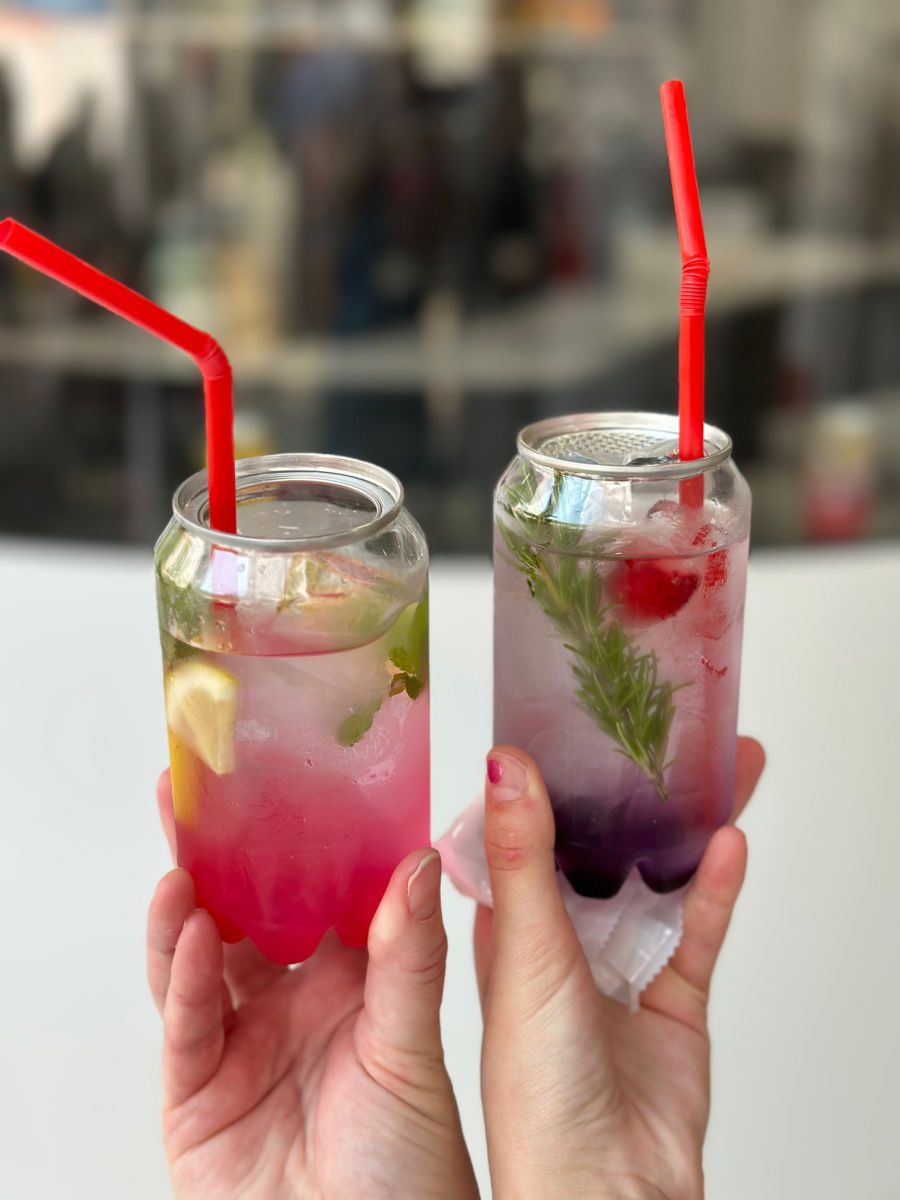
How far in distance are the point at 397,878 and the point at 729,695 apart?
28 cm

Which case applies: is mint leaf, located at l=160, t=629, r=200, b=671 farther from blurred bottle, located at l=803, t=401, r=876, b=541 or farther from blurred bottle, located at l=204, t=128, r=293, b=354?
blurred bottle, located at l=803, t=401, r=876, b=541

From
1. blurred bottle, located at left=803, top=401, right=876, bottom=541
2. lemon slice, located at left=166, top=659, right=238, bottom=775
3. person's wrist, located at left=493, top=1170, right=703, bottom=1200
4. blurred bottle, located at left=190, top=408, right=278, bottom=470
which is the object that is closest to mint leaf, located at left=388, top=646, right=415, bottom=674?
lemon slice, located at left=166, top=659, right=238, bottom=775

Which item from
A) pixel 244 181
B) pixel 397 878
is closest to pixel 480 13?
pixel 244 181

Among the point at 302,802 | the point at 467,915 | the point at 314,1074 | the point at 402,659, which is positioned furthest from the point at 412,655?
the point at 467,915

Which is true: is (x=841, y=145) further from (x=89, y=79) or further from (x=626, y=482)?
(x=626, y=482)

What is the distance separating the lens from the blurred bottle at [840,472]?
2762 mm

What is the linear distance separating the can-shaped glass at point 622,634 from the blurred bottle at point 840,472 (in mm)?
1892

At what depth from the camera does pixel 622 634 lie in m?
0.90

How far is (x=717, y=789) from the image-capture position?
3.24 ft

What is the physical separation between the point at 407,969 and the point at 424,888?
0.20 feet

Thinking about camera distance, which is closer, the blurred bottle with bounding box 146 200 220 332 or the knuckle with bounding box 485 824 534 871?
the knuckle with bounding box 485 824 534 871

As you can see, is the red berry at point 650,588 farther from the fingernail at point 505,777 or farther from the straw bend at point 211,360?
the straw bend at point 211,360

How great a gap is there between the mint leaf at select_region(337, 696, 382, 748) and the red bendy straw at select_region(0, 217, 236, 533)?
142 mm

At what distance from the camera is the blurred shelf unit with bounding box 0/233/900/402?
2.64 m
